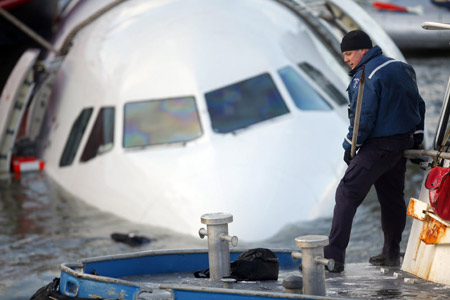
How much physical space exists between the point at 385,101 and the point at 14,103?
33.4ft

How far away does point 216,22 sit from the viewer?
15.0m

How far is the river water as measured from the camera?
12.4 metres

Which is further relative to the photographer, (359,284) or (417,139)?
(417,139)

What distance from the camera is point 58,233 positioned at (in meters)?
14.6

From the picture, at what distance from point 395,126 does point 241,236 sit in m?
3.88

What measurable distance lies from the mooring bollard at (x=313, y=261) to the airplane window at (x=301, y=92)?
679 centimetres

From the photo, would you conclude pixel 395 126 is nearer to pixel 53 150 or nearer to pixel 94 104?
pixel 94 104

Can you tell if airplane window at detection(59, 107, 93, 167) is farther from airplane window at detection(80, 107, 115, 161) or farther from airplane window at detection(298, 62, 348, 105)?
airplane window at detection(298, 62, 348, 105)

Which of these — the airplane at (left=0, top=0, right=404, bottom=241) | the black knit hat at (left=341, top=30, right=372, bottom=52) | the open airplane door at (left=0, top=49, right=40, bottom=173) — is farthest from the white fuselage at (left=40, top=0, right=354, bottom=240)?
the black knit hat at (left=341, top=30, right=372, bottom=52)

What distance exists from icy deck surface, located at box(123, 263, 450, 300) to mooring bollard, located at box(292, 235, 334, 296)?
0.41m

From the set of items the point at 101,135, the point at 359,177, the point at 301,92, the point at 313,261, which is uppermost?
the point at 301,92

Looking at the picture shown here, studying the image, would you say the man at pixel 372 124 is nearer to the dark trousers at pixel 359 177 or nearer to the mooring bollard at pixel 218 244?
the dark trousers at pixel 359 177

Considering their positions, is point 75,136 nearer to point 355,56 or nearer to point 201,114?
point 201,114

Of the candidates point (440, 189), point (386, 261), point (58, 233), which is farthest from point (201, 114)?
point (440, 189)
